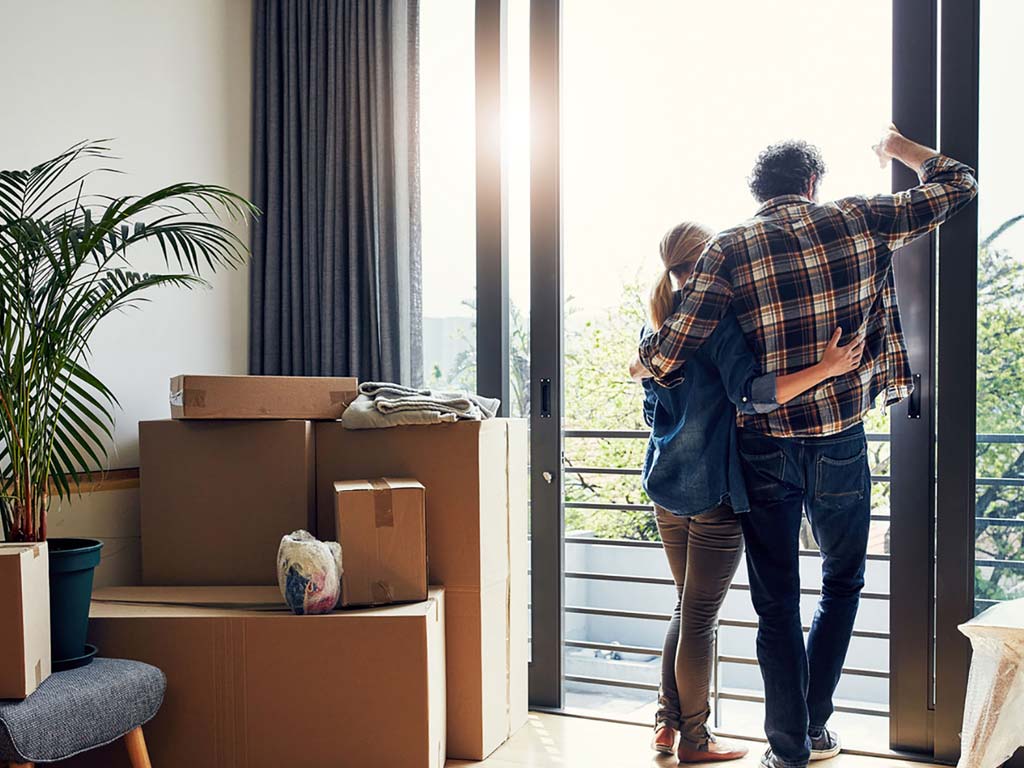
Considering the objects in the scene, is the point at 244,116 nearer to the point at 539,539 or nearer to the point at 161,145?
the point at 161,145

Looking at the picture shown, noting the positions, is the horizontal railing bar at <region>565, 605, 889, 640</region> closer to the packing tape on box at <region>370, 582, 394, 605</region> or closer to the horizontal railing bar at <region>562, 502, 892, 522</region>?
the horizontal railing bar at <region>562, 502, 892, 522</region>

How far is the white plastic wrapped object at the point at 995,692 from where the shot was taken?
2014mm

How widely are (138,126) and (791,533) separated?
207cm

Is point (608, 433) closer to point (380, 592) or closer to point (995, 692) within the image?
point (380, 592)

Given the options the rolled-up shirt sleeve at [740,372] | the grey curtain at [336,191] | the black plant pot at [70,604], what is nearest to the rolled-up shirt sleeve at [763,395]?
the rolled-up shirt sleeve at [740,372]

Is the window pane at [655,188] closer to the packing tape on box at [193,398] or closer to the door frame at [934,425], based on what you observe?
the door frame at [934,425]

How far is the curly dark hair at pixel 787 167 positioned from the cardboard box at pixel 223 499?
51.3 inches

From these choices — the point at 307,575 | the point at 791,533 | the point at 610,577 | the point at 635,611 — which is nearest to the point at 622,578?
the point at 610,577

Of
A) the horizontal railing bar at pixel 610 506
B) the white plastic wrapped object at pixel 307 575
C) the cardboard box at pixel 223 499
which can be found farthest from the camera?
the horizontal railing bar at pixel 610 506

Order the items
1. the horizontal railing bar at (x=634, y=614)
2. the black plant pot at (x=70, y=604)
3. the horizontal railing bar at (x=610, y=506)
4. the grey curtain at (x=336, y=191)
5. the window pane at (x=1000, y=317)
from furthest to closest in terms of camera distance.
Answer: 1. the grey curtain at (x=336, y=191)
2. the horizontal railing bar at (x=610, y=506)
3. the horizontal railing bar at (x=634, y=614)
4. the window pane at (x=1000, y=317)
5. the black plant pot at (x=70, y=604)

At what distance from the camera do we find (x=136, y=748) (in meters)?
1.97

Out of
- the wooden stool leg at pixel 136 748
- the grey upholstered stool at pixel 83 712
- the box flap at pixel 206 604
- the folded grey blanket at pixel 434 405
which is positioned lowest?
the wooden stool leg at pixel 136 748

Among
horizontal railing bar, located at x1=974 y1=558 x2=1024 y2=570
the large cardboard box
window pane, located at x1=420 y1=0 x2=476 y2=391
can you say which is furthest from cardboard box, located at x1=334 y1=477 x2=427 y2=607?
horizontal railing bar, located at x1=974 y1=558 x2=1024 y2=570

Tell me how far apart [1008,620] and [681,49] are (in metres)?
1.75
